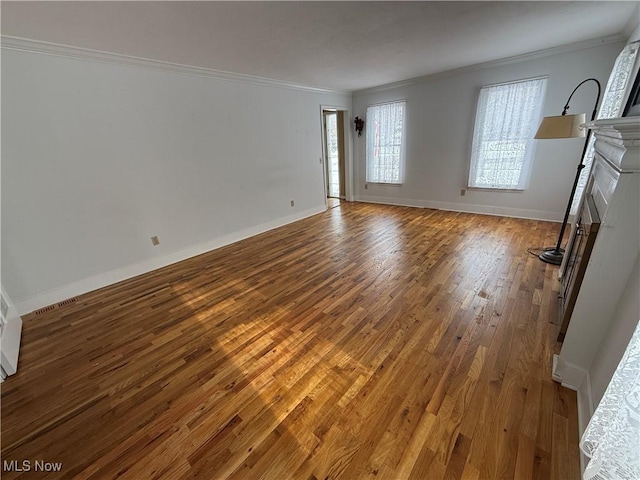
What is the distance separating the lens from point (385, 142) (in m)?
5.39

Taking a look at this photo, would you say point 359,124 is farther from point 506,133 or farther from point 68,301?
point 68,301

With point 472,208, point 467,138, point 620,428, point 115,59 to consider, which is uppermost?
point 115,59

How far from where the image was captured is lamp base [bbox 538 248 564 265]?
2761 millimetres

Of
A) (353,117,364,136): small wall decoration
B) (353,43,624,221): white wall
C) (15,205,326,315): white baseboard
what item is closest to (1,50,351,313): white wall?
(15,205,326,315): white baseboard

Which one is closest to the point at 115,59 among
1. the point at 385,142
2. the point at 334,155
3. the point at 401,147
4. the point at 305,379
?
the point at 305,379

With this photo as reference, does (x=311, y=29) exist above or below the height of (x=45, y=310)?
above

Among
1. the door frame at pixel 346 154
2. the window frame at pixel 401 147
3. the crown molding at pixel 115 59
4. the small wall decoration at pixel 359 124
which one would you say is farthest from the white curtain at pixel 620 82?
the crown molding at pixel 115 59

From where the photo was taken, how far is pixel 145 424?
4.49 feet

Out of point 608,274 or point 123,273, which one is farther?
point 123,273

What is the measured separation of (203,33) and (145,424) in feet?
9.77

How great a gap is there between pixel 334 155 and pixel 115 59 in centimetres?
484

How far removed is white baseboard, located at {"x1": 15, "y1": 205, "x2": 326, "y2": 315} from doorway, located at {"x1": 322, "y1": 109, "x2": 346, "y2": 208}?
260 centimetres

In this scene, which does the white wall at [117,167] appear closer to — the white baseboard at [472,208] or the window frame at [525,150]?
the white baseboard at [472,208]

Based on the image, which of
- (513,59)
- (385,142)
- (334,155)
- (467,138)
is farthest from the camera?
(334,155)
